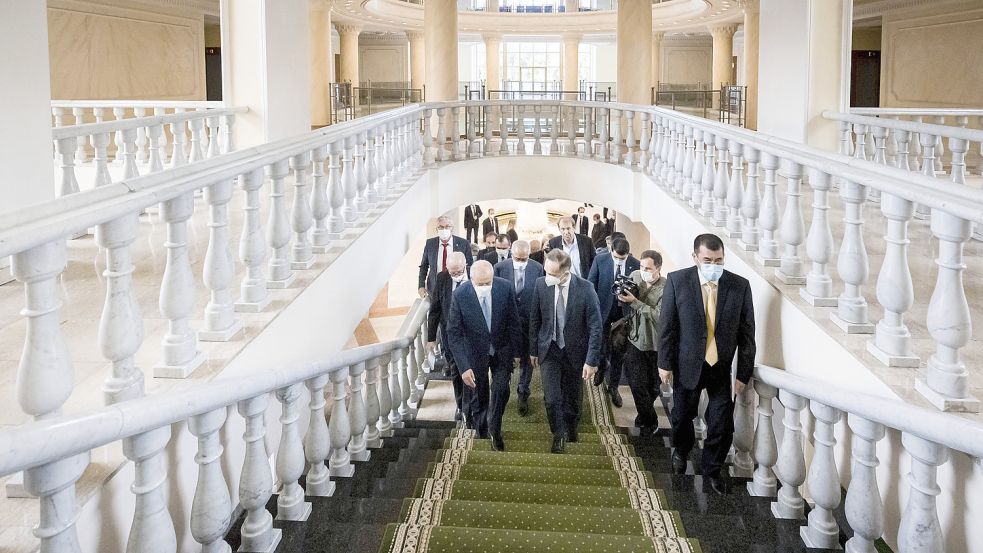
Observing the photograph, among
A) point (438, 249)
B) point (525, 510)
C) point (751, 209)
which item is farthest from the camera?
point (438, 249)

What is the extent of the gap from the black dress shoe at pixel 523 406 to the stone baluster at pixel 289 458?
435 cm

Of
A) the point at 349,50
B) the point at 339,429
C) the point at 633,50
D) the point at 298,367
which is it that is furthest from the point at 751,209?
the point at 349,50

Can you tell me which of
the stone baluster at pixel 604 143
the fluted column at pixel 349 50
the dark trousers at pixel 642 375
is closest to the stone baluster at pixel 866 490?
the dark trousers at pixel 642 375

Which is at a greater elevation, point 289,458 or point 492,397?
point 289,458

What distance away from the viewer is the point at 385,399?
19.9ft

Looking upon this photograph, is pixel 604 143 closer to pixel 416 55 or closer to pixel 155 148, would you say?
pixel 155 148

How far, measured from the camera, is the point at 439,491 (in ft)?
13.5

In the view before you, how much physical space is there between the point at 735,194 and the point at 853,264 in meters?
2.25

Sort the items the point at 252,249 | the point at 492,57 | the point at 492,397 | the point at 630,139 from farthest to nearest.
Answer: the point at 492,57 < the point at 630,139 < the point at 492,397 < the point at 252,249

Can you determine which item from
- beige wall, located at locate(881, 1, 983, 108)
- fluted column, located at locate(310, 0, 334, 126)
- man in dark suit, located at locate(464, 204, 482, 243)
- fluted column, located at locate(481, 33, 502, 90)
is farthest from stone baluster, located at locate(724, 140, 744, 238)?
fluted column, located at locate(481, 33, 502, 90)

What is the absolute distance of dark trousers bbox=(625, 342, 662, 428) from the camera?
6145 millimetres

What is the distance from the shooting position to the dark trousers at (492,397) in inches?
239

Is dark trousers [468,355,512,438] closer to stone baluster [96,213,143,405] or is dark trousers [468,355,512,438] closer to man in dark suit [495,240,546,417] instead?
man in dark suit [495,240,546,417]

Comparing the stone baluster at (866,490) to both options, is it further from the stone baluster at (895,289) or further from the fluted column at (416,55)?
the fluted column at (416,55)
